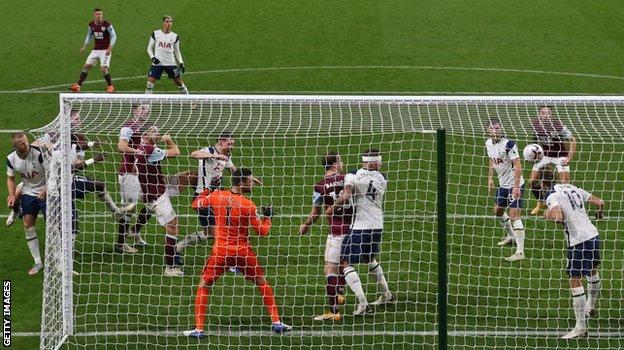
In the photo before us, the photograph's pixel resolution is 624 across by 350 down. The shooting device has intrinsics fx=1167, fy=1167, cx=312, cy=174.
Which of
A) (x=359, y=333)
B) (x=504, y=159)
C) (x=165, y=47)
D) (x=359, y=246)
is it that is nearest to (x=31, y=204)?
(x=359, y=246)

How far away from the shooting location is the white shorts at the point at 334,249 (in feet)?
48.4

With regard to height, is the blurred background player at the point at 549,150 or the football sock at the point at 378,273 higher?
the blurred background player at the point at 549,150

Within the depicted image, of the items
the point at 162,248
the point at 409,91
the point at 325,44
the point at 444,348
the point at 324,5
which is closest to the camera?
the point at 444,348

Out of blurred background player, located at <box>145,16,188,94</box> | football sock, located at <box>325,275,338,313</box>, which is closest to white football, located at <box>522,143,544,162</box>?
football sock, located at <box>325,275,338,313</box>

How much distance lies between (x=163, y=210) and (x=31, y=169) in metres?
1.89

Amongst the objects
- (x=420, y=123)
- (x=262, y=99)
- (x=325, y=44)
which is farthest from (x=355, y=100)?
(x=325, y=44)

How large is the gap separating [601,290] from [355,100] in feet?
15.2

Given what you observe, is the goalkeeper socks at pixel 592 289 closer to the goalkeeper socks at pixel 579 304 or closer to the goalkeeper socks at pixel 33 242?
the goalkeeper socks at pixel 579 304

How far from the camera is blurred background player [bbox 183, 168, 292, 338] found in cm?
1384

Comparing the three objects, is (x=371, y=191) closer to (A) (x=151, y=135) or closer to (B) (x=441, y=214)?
(B) (x=441, y=214)

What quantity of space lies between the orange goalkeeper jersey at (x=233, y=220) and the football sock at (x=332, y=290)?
1.24 metres

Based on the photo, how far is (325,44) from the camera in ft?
101

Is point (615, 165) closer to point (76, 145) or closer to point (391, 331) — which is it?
point (391, 331)

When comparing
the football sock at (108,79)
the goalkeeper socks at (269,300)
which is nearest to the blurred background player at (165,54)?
the football sock at (108,79)
